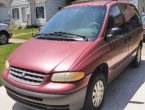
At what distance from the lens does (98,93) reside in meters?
4.43

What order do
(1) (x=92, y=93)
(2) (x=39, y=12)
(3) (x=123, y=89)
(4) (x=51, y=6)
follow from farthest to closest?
(2) (x=39, y=12)
(4) (x=51, y=6)
(3) (x=123, y=89)
(1) (x=92, y=93)

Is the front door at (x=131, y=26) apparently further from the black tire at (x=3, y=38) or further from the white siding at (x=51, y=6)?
the white siding at (x=51, y=6)

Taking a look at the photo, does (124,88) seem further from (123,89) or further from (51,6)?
(51,6)

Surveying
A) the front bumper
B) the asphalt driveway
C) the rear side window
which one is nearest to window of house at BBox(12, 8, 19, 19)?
the rear side window

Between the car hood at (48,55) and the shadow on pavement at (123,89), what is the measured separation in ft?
3.42

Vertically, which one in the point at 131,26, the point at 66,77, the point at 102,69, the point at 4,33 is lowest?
the point at 4,33

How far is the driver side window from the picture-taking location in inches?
195

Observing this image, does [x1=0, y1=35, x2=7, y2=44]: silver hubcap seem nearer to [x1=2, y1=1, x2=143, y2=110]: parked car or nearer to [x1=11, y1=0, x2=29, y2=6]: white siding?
[x1=2, y1=1, x2=143, y2=110]: parked car

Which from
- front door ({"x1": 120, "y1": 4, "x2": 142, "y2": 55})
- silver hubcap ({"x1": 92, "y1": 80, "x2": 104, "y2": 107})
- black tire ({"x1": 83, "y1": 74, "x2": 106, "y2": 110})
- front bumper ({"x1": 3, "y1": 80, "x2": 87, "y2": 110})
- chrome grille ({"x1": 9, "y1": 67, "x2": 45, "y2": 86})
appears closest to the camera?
front bumper ({"x1": 3, "y1": 80, "x2": 87, "y2": 110})

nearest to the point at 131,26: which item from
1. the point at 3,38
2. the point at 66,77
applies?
the point at 66,77

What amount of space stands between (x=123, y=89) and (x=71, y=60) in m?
2.08

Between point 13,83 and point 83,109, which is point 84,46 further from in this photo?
point 13,83

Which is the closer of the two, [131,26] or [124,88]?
[124,88]

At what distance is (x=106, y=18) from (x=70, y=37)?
2.67 feet
